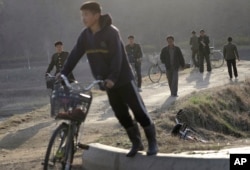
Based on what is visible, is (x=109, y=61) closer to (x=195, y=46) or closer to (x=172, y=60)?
(x=172, y=60)

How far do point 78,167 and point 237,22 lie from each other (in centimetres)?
5825

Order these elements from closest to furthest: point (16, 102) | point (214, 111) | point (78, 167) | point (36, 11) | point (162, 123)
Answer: point (78, 167) < point (162, 123) < point (214, 111) < point (16, 102) < point (36, 11)

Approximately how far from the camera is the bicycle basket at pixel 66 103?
5316mm

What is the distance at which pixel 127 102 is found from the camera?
5.86 metres

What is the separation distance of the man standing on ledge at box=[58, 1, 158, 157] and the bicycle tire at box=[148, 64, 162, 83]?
14.7m

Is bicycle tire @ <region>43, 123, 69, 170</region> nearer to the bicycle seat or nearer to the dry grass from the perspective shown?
the bicycle seat

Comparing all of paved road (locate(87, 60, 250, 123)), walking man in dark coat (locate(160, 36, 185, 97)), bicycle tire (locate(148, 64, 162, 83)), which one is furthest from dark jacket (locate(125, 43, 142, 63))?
bicycle tire (locate(148, 64, 162, 83))

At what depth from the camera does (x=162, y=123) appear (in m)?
10.5

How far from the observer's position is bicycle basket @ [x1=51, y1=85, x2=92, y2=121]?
209 inches

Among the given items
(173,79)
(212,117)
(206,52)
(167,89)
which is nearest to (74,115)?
(212,117)

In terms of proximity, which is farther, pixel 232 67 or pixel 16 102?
pixel 16 102

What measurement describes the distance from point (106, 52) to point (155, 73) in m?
16.3

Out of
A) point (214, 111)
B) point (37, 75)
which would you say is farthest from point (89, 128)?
point (37, 75)

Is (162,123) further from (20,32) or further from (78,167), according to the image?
(20,32)
